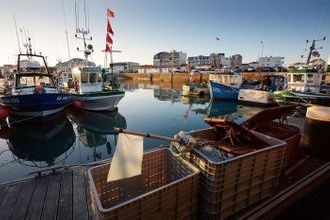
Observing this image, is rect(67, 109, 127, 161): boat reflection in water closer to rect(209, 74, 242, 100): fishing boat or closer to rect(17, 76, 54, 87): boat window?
rect(17, 76, 54, 87): boat window

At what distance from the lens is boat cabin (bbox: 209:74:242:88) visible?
84.5ft

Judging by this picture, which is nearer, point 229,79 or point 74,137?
point 74,137

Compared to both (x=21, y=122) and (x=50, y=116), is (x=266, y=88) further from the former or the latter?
(x=21, y=122)

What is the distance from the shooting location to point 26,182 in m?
5.13

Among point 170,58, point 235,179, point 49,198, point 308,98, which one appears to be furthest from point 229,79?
point 170,58

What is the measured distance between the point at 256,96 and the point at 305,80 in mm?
5333

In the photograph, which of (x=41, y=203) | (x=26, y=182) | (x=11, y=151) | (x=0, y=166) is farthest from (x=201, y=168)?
(x=11, y=151)

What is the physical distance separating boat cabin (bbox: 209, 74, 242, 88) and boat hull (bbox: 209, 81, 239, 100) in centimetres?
86

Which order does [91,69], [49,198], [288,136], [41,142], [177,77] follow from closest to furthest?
[49,198]
[288,136]
[41,142]
[91,69]
[177,77]

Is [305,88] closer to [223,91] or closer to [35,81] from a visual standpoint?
[223,91]

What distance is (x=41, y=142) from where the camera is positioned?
11797 millimetres

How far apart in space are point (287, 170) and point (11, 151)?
40.5ft

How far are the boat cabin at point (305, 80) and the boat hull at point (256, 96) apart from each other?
2.91m

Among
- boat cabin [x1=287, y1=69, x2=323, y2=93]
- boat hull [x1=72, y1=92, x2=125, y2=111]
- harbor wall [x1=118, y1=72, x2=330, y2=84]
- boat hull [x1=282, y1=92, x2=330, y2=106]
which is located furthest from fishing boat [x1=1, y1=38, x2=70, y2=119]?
harbor wall [x1=118, y1=72, x2=330, y2=84]
